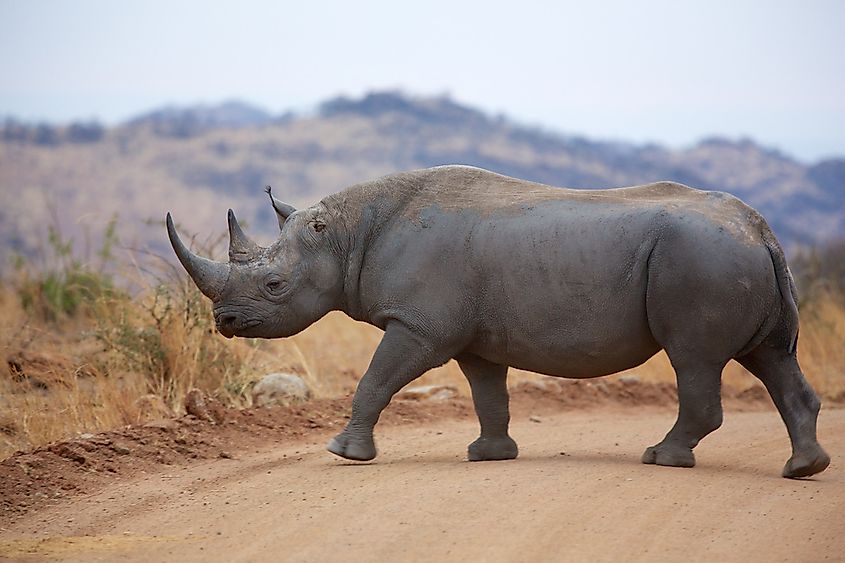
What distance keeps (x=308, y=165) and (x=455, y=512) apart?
160 feet

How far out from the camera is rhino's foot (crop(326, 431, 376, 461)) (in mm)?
7906

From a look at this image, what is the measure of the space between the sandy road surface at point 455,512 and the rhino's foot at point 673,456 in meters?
0.11

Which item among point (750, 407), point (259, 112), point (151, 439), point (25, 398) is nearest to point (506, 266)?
point (151, 439)

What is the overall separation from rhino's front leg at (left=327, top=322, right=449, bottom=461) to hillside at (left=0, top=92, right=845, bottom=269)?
3700cm

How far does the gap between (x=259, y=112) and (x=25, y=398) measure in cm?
9729

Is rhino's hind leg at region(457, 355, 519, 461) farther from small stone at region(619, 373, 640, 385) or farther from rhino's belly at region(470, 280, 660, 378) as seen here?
small stone at region(619, 373, 640, 385)

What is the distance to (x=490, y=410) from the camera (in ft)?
27.2

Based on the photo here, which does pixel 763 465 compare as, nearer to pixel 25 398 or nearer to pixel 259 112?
pixel 25 398

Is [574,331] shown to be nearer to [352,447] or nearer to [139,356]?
[352,447]

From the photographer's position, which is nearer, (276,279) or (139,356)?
(276,279)

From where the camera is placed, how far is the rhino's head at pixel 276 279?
312 inches

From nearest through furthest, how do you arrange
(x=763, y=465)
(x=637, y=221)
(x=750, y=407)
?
(x=637, y=221)
(x=763, y=465)
(x=750, y=407)

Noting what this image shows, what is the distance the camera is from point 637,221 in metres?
7.57

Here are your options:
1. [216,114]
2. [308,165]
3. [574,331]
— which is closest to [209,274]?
[574,331]
